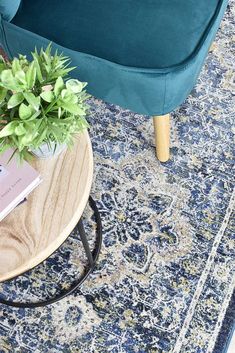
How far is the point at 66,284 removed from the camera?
1245 millimetres

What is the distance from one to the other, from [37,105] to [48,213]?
0.76 feet

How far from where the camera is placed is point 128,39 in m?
1.10

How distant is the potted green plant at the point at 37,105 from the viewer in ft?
2.70

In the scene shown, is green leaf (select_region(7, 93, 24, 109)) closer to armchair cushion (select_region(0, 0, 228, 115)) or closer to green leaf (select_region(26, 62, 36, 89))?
green leaf (select_region(26, 62, 36, 89))

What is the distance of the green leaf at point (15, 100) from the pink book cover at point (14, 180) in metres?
0.14

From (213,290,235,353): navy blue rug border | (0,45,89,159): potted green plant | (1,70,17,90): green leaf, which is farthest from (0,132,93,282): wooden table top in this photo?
(213,290,235,353): navy blue rug border

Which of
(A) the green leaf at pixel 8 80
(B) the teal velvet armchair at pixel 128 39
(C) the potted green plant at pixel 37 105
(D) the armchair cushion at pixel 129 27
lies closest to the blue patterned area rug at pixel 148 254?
(B) the teal velvet armchair at pixel 128 39

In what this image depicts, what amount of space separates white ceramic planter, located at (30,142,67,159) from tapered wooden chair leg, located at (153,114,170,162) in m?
0.36

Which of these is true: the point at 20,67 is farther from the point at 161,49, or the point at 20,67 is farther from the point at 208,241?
the point at 208,241

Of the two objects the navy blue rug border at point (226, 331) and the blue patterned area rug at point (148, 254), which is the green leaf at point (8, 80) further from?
the navy blue rug border at point (226, 331)

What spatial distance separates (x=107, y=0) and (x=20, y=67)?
0.41 meters

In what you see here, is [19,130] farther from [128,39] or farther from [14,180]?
[128,39]

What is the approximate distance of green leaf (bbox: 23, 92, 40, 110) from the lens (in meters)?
0.81

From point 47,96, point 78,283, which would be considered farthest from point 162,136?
point 47,96
